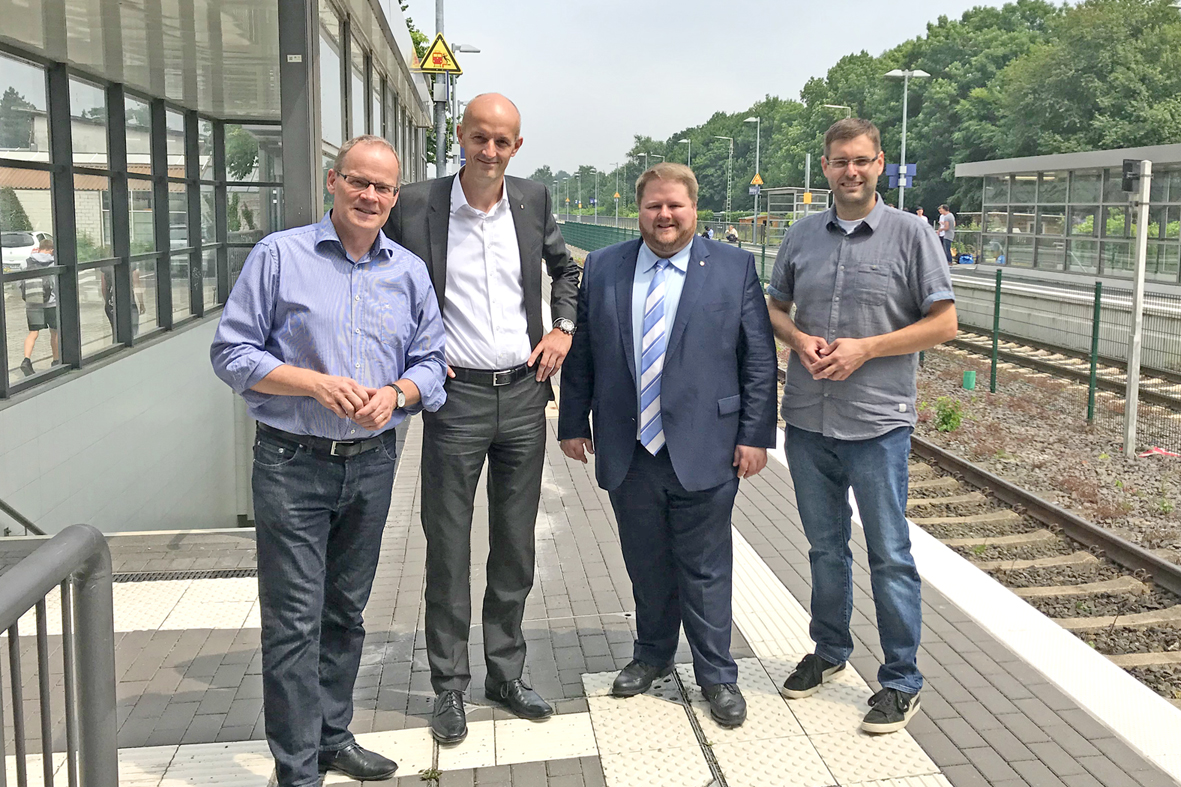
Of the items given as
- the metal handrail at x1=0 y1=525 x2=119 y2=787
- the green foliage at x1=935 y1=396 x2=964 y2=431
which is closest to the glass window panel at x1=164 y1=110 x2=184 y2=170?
the green foliage at x1=935 y1=396 x2=964 y2=431

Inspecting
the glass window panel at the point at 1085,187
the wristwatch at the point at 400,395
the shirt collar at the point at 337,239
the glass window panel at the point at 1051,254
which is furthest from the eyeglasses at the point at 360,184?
the glass window panel at the point at 1051,254

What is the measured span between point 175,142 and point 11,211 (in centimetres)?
534

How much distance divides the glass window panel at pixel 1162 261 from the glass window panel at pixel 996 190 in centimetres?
622

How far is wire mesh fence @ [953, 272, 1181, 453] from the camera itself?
11484 mm

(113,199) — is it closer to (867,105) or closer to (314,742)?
(314,742)

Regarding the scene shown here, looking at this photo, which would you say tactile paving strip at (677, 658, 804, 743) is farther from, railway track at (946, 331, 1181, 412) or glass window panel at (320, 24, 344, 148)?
railway track at (946, 331, 1181, 412)

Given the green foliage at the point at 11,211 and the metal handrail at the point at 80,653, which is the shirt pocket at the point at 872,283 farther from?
the green foliage at the point at 11,211

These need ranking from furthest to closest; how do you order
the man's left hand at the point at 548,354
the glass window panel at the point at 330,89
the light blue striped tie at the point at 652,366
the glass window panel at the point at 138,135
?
the glass window panel at the point at 138,135 < the glass window panel at the point at 330,89 < the light blue striped tie at the point at 652,366 < the man's left hand at the point at 548,354

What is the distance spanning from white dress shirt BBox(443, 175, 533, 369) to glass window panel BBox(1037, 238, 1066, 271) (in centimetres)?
2431

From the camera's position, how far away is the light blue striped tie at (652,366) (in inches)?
156

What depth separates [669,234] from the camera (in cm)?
387

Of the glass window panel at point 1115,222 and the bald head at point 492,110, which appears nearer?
the bald head at point 492,110

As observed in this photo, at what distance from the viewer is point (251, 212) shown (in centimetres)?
1488

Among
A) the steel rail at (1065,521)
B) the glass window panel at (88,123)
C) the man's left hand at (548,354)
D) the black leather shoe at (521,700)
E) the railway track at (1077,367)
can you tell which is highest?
the glass window panel at (88,123)
